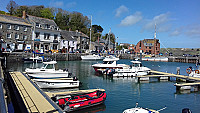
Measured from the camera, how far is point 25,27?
2413 inches

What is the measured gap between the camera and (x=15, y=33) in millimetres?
58562

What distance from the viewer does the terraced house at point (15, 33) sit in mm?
55669

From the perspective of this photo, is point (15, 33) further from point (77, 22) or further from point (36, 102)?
point (36, 102)

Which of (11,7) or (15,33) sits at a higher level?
(11,7)

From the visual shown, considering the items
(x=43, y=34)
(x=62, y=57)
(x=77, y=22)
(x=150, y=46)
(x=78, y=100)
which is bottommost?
(x=78, y=100)

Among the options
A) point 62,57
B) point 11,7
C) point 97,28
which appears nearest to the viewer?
point 62,57

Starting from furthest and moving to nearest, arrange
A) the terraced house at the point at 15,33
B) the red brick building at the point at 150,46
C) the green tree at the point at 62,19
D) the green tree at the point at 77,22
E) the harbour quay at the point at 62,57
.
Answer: the red brick building at the point at 150,46 → the green tree at the point at 77,22 → the green tree at the point at 62,19 → the terraced house at the point at 15,33 → the harbour quay at the point at 62,57

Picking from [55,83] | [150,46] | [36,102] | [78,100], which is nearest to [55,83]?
[55,83]

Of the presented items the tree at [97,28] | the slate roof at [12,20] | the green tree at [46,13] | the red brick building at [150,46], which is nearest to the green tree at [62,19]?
the green tree at [46,13]

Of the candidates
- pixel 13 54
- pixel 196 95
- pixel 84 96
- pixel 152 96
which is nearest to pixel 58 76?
pixel 84 96

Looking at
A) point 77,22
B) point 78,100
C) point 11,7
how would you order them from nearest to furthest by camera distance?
1. point 78,100
2. point 11,7
3. point 77,22

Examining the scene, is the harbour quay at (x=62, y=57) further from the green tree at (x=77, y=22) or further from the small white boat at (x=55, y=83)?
the green tree at (x=77, y=22)

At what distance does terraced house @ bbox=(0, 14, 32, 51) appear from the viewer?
55.7m

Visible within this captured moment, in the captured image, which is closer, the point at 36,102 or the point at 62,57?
the point at 36,102
